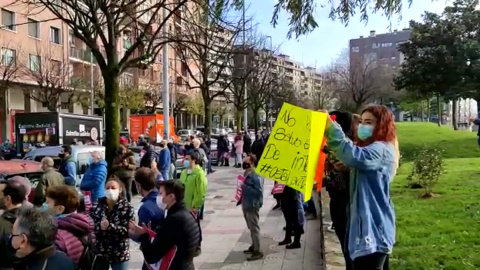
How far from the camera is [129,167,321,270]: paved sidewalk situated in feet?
24.8

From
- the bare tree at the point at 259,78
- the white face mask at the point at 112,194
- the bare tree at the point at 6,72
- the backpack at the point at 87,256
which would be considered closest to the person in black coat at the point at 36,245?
the backpack at the point at 87,256

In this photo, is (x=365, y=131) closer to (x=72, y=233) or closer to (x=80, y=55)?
(x=72, y=233)

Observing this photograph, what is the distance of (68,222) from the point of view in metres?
4.11

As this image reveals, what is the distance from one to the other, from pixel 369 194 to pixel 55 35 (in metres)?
43.2

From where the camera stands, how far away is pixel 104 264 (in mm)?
4973

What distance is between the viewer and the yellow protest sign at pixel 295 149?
11.9ft

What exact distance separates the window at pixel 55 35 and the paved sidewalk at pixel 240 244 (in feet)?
105

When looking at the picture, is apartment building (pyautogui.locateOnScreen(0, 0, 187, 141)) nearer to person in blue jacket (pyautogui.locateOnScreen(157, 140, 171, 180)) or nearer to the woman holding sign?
person in blue jacket (pyautogui.locateOnScreen(157, 140, 171, 180))

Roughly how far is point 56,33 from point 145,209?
135 ft

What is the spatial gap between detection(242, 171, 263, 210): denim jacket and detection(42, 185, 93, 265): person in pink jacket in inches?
147

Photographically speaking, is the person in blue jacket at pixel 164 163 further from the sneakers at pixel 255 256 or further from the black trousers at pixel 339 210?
the black trousers at pixel 339 210

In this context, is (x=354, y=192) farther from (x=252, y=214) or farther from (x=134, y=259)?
(x=134, y=259)

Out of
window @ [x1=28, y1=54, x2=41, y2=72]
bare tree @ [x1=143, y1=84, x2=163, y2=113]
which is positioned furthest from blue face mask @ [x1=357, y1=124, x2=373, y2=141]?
bare tree @ [x1=143, y1=84, x2=163, y2=113]

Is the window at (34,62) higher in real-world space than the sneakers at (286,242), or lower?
higher
